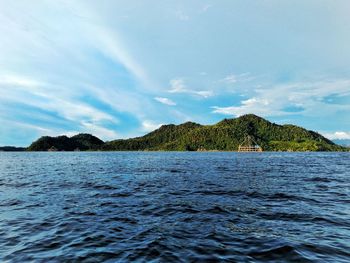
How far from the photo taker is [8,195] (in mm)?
26750

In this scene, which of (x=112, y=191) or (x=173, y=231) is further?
(x=112, y=191)

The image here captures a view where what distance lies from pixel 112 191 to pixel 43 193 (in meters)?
7.08

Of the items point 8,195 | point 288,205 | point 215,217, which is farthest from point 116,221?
point 8,195

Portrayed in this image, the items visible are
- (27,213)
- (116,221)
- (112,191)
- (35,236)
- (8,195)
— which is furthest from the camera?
(112,191)

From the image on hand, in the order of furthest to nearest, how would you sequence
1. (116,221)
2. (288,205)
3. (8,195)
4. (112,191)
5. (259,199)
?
(112,191)
(8,195)
(259,199)
(288,205)
(116,221)

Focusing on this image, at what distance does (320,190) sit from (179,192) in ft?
51.3

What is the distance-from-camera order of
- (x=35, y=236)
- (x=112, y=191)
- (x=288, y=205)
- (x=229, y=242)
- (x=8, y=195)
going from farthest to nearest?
(x=112, y=191) → (x=8, y=195) → (x=288, y=205) → (x=35, y=236) → (x=229, y=242)

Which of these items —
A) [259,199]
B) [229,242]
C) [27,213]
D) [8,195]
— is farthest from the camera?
[8,195]

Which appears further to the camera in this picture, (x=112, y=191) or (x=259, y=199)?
(x=112, y=191)

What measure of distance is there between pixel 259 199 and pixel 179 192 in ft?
26.9

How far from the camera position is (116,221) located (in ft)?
54.4

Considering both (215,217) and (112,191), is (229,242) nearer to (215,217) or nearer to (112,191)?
(215,217)

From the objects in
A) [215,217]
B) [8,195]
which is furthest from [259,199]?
[8,195]

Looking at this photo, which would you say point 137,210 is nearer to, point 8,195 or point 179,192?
point 179,192
